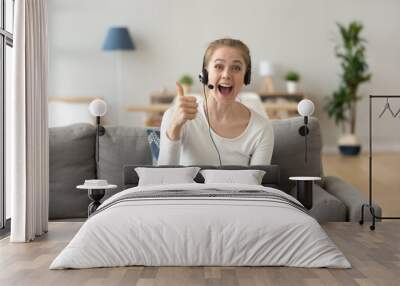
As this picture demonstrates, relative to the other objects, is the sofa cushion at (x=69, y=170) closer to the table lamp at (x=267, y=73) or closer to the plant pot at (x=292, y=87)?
the table lamp at (x=267, y=73)

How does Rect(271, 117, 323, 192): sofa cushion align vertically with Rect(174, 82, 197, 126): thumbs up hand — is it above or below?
below

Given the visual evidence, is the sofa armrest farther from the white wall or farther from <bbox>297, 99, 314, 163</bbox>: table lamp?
the white wall

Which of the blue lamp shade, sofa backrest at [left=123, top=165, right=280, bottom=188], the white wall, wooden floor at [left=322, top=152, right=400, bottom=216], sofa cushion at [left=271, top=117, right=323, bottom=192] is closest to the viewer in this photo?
sofa backrest at [left=123, top=165, right=280, bottom=188]

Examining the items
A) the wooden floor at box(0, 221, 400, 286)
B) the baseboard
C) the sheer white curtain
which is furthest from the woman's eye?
the baseboard

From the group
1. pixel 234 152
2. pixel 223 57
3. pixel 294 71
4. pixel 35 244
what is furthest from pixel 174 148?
pixel 294 71

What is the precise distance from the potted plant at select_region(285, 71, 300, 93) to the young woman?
20.5 ft

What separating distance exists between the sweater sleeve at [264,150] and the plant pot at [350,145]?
260 inches

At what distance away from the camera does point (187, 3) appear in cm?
1120

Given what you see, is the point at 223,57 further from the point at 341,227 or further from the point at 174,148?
the point at 341,227

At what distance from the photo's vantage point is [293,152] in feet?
15.6

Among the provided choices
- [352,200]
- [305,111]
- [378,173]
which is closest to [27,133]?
[305,111]

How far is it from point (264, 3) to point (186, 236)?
8.35 meters

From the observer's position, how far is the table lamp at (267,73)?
425 inches

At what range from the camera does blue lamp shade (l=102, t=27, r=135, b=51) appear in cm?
1073
